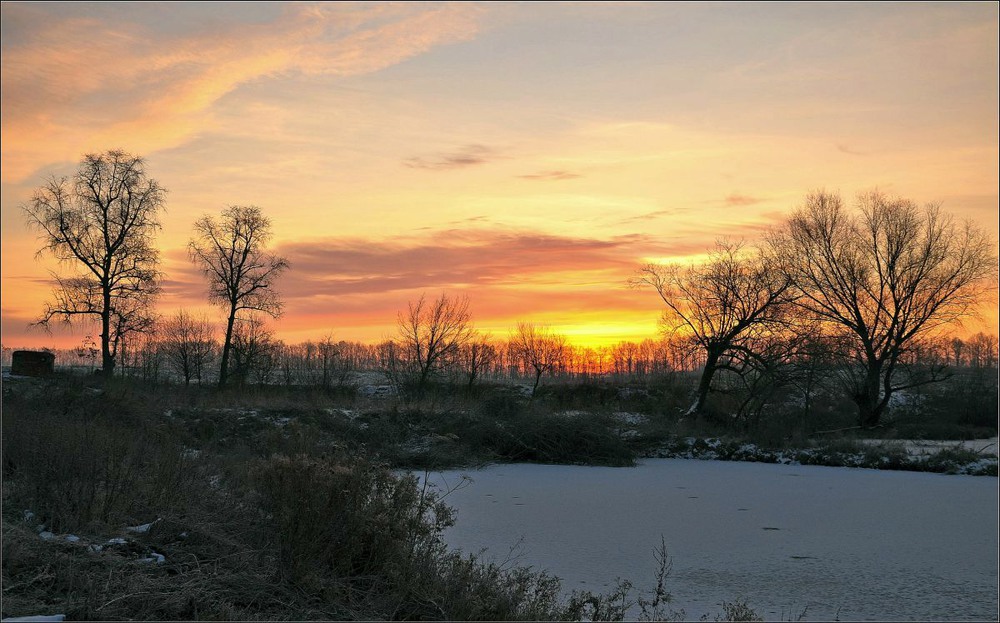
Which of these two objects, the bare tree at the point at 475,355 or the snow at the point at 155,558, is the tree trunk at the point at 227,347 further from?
the snow at the point at 155,558

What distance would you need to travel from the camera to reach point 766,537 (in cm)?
1023

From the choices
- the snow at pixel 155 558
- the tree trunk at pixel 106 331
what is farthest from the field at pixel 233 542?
the tree trunk at pixel 106 331

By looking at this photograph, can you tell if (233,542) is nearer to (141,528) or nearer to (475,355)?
(141,528)

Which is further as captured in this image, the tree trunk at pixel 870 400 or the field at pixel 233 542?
the tree trunk at pixel 870 400

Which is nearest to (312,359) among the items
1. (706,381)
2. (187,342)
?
(187,342)

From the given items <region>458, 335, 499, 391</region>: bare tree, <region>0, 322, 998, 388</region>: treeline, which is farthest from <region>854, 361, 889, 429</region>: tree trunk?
<region>458, 335, 499, 391</region>: bare tree

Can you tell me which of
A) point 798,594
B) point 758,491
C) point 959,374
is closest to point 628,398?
point 959,374

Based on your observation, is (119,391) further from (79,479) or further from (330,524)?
(330,524)

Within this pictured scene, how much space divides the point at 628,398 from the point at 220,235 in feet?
70.3

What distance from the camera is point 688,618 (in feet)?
21.7

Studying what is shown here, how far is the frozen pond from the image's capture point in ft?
24.5

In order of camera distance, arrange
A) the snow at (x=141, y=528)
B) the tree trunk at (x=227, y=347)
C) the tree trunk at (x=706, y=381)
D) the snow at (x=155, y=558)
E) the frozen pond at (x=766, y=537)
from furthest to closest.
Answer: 1. the tree trunk at (x=227, y=347)
2. the tree trunk at (x=706, y=381)
3. the frozen pond at (x=766, y=537)
4. the snow at (x=141, y=528)
5. the snow at (x=155, y=558)

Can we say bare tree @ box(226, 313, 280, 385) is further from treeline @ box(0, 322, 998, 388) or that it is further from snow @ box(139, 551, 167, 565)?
snow @ box(139, 551, 167, 565)

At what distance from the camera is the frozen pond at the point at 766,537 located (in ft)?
24.5
